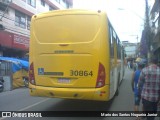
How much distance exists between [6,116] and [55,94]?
1.61m

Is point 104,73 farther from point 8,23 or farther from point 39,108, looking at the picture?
point 8,23

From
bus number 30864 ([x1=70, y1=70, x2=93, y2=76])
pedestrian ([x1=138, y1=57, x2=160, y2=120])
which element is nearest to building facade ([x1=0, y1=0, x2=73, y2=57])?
bus number 30864 ([x1=70, y1=70, x2=93, y2=76])

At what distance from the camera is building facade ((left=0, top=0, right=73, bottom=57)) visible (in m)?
28.0

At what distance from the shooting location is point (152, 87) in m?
7.08

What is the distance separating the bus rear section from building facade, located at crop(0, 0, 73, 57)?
17.3 m

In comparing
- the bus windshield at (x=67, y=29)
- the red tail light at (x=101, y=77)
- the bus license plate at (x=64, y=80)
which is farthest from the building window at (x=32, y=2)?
the red tail light at (x=101, y=77)

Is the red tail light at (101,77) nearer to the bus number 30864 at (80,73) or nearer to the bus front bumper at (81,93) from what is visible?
the bus front bumper at (81,93)

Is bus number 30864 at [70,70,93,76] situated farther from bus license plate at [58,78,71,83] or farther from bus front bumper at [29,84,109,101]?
bus front bumper at [29,84,109,101]

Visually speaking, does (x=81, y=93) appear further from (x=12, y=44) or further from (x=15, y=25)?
(x=15, y=25)

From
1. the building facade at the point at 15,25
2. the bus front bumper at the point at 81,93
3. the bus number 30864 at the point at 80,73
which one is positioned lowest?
the bus front bumper at the point at 81,93

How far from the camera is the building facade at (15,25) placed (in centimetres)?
2800

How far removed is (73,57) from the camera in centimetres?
959

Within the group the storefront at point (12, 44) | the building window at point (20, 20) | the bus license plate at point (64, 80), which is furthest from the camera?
the building window at point (20, 20)

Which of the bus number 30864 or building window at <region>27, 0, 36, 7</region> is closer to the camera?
the bus number 30864
